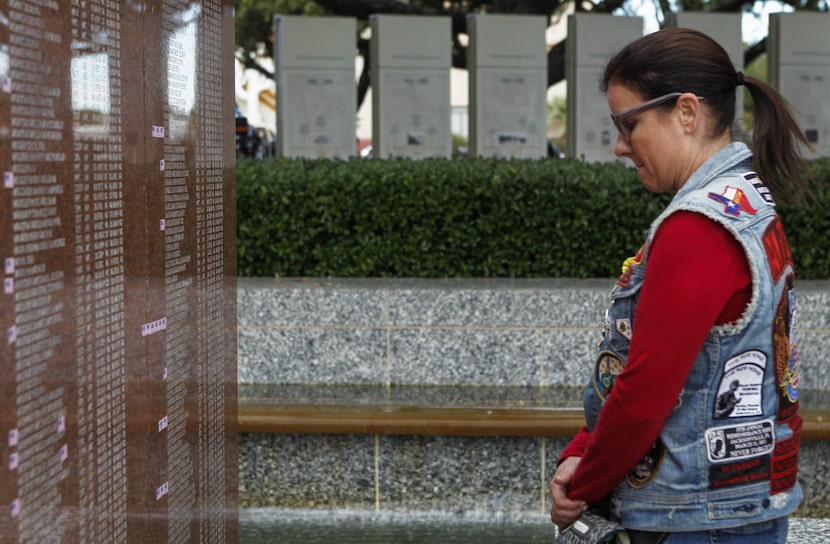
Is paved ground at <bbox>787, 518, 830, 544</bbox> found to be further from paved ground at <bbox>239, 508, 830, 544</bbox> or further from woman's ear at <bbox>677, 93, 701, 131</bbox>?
woman's ear at <bbox>677, 93, 701, 131</bbox>

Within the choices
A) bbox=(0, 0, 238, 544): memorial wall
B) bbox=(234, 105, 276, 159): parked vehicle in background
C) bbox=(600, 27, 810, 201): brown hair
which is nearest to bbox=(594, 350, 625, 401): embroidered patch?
bbox=(600, 27, 810, 201): brown hair

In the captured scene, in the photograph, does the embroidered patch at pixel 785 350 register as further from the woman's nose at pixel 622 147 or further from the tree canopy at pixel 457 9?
the tree canopy at pixel 457 9

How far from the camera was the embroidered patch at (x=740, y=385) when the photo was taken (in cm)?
214

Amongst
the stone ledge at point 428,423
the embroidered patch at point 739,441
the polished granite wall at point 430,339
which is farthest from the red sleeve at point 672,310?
the polished granite wall at point 430,339

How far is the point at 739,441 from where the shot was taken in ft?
7.11

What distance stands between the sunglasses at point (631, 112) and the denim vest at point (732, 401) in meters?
0.15

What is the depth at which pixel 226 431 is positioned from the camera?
127 inches

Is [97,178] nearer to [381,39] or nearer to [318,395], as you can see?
[318,395]

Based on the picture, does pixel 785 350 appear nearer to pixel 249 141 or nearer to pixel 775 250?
pixel 775 250

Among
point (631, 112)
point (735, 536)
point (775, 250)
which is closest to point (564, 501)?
point (735, 536)

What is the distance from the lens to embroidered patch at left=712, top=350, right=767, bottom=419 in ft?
7.03

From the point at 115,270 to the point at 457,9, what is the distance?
18112 mm

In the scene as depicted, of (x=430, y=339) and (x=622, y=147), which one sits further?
(x=430, y=339)

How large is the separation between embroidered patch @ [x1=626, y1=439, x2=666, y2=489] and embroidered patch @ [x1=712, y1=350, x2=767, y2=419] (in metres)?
0.13
